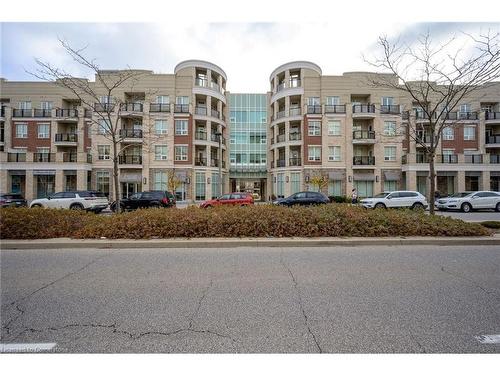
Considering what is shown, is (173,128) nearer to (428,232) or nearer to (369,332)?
(428,232)

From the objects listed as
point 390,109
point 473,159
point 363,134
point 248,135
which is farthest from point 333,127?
point 473,159

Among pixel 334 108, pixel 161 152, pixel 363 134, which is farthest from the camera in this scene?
pixel 334 108

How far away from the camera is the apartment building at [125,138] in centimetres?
2916

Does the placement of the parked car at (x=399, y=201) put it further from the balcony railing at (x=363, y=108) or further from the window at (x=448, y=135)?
the window at (x=448, y=135)

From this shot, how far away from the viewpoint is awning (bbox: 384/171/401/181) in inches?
1201

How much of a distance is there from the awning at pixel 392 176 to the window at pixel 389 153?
1.86 meters

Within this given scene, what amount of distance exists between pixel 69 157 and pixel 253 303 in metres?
35.4

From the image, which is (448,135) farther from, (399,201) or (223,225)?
(223,225)

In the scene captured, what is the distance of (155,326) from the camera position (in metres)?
3.05

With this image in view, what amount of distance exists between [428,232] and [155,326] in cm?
854

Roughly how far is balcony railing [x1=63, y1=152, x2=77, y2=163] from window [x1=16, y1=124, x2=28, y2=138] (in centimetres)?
811

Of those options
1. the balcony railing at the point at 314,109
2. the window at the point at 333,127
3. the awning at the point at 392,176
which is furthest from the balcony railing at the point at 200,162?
the awning at the point at 392,176

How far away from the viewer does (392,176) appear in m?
30.6

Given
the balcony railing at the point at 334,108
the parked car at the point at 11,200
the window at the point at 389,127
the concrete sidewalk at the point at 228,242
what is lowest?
the concrete sidewalk at the point at 228,242
